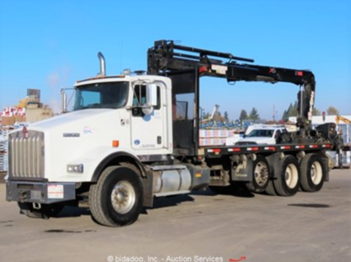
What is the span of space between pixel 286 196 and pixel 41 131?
778 cm

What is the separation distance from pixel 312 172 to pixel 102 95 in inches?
325

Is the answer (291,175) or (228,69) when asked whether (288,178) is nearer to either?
(291,175)

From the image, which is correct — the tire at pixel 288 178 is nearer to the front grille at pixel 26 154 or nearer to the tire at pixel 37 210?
the tire at pixel 37 210

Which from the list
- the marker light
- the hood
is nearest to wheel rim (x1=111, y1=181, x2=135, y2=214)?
the marker light

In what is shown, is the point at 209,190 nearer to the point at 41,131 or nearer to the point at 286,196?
the point at 286,196

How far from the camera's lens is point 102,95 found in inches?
410

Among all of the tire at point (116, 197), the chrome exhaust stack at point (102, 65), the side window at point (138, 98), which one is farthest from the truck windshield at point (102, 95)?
the tire at point (116, 197)

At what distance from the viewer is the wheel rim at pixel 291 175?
14.5 m

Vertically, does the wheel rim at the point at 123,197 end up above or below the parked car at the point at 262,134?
A: below

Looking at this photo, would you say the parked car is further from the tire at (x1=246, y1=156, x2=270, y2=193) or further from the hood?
the hood

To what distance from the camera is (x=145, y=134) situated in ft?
34.4

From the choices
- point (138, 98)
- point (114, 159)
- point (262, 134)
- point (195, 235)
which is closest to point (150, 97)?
point (138, 98)

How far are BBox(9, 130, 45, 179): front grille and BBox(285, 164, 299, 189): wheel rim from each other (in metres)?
8.03

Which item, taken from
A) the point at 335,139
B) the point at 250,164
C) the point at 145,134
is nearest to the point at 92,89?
the point at 145,134
